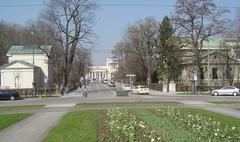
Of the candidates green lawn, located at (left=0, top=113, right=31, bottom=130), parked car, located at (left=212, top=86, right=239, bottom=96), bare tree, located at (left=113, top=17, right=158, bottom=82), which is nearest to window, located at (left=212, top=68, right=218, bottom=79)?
bare tree, located at (left=113, top=17, right=158, bottom=82)

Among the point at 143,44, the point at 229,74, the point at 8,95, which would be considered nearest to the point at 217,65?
the point at 229,74

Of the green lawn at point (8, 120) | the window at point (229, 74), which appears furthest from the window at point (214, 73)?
the green lawn at point (8, 120)

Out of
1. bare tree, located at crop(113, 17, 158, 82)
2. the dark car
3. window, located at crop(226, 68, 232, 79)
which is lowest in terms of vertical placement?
the dark car

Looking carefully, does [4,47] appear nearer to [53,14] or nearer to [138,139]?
[53,14]

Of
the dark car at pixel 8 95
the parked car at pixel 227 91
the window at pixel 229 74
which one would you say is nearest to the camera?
the dark car at pixel 8 95

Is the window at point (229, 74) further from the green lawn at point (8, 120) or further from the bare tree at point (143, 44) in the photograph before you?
Answer: the green lawn at point (8, 120)

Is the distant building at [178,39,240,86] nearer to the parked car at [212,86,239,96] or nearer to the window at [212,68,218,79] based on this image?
the window at [212,68,218,79]

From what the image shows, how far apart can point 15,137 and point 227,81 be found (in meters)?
77.9

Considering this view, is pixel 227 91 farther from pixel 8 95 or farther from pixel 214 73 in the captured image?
pixel 8 95

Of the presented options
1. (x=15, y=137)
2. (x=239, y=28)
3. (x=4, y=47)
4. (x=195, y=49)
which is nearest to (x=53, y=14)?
(x=195, y=49)

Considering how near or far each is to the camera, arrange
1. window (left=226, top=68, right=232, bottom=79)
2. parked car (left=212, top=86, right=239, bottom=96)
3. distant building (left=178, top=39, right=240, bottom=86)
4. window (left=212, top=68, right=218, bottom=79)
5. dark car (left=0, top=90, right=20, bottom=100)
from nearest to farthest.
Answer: dark car (left=0, top=90, right=20, bottom=100)
parked car (left=212, top=86, right=239, bottom=96)
distant building (left=178, top=39, right=240, bottom=86)
window (left=226, top=68, right=232, bottom=79)
window (left=212, top=68, right=218, bottom=79)

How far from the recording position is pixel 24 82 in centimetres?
9881

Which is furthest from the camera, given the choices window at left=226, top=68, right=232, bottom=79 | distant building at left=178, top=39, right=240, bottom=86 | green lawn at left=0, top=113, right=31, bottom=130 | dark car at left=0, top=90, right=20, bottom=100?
window at left=226, top=68, right=232, bottom=79

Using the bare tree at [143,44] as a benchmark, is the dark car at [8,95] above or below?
below
